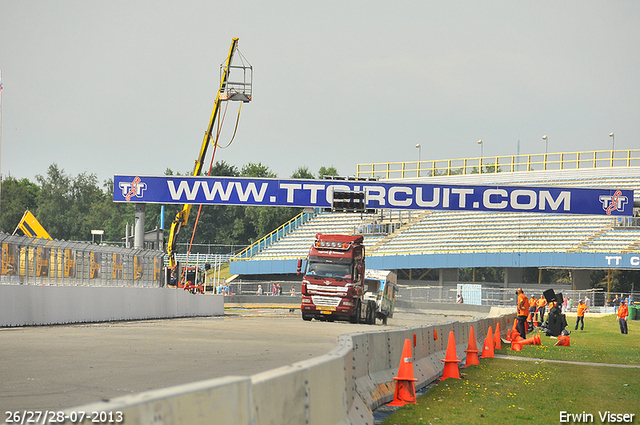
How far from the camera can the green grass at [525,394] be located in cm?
945

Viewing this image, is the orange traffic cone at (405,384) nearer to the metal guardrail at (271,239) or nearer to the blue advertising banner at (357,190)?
the blue advertising banner at (357,190)

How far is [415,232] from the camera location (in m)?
63.6

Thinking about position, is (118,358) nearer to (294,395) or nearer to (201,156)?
(294,395)

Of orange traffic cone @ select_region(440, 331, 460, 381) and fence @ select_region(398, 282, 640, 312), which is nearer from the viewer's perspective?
orange traffic cone @ select_region(440, 331, 460, 381)

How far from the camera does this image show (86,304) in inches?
933

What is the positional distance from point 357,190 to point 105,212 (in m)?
90.0

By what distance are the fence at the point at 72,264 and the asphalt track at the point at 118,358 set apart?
1580mm

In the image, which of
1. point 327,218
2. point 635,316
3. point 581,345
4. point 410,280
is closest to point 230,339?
point 581,345

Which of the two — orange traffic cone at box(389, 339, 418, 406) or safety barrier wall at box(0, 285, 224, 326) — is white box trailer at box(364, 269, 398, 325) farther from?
orange traffic cone at box(389, 339, 418, 406)

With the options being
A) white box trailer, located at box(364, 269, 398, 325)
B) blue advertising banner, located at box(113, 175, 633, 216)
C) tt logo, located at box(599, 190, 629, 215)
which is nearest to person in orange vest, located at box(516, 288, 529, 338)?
white box trailer, located at box(364, 269, 398, 325)

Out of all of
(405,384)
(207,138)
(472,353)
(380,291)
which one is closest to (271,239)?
Result: (207,138)

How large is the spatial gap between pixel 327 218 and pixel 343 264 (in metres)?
39.9

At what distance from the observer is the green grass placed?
9453 millimetres

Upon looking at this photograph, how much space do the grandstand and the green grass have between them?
33061 millimetres
